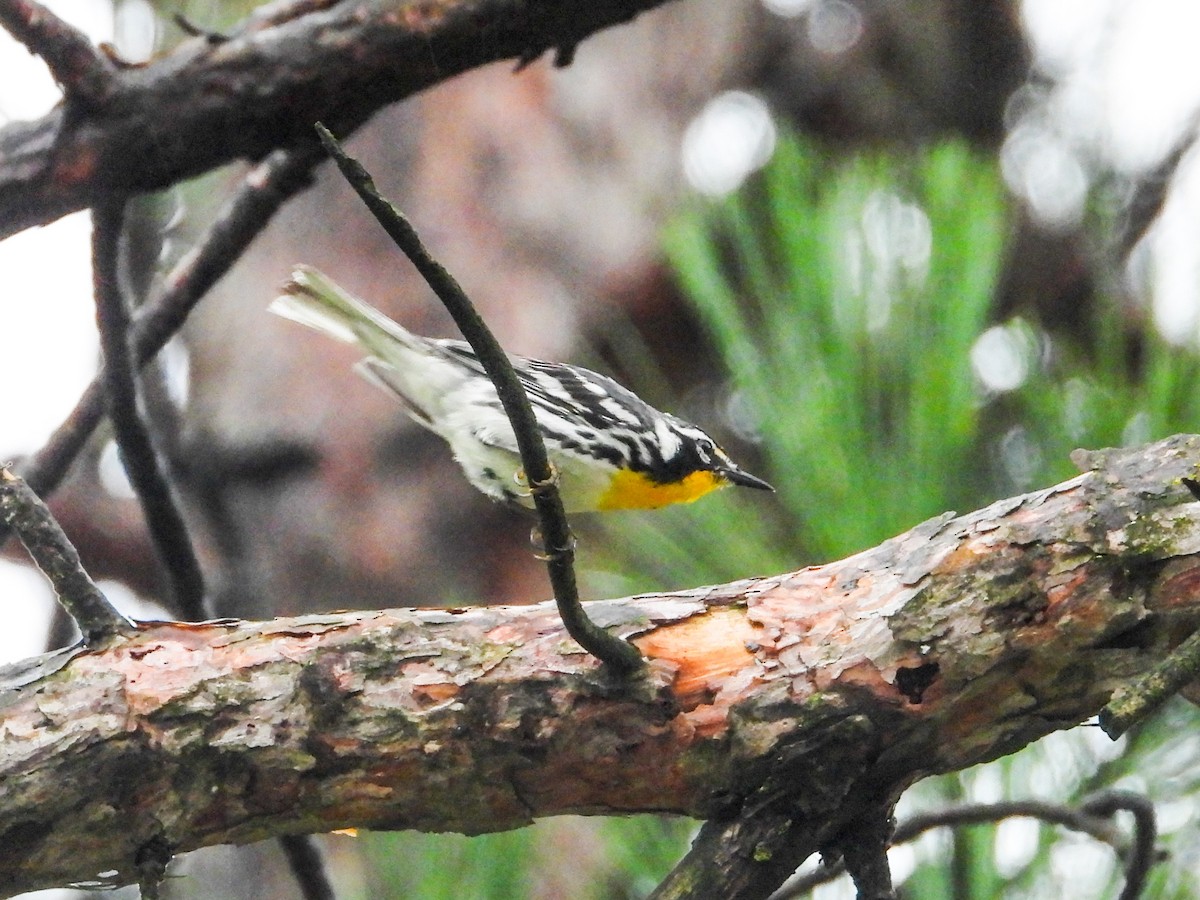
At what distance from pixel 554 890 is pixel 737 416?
1.05m

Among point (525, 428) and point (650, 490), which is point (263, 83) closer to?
point (525, 428)

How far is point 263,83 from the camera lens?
→ 1688 millimetres

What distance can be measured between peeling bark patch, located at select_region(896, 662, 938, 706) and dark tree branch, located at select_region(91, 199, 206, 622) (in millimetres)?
1082

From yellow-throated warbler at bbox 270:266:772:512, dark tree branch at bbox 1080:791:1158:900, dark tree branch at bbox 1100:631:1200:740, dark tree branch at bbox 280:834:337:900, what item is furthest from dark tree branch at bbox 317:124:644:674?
yellow-throated warbler at bbox 270:266:772:512

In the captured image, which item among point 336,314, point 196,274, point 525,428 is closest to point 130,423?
point 196,274

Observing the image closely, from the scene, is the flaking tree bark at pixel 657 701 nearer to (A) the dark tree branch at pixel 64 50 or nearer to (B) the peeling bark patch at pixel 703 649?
(B) the peeling bark patch at pixel 703 649

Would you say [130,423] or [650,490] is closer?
[130,423]

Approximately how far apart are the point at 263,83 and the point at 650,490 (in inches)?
38.9

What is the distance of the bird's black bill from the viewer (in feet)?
7.49

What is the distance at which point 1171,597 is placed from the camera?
3.72 ft

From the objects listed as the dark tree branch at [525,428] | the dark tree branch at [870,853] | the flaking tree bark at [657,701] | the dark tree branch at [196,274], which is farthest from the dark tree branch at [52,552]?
the dark tree branch at [870,853]

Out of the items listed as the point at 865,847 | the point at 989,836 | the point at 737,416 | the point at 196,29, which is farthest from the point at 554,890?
the point at 196,29

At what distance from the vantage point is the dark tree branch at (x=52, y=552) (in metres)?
1.17

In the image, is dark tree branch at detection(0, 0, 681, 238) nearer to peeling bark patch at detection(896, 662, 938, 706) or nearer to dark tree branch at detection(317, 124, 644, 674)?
dark tree branch at detection(317, 124, 644, 674)
